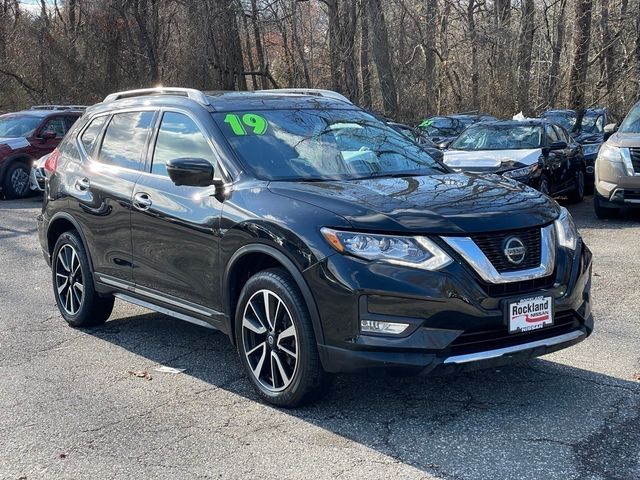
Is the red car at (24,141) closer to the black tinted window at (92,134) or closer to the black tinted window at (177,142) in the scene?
the black tinted window at (92,134)

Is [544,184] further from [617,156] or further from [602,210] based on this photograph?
[617,156]

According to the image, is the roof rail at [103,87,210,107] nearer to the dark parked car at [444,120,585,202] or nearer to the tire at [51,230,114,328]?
the tire at [51,230,114,328]

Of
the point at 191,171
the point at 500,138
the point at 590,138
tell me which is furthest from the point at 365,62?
the point at 191,171

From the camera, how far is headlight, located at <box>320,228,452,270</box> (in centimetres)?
431

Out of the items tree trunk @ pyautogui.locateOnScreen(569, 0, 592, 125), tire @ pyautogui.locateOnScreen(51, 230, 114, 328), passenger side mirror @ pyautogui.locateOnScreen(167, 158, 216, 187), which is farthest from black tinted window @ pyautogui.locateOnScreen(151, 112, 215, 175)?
tree trunk @ pyautogui.locateOnScreen(569, 0, 592, 125)

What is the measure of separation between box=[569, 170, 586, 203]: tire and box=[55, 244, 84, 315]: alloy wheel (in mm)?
10059

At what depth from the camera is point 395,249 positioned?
4355 millimetres

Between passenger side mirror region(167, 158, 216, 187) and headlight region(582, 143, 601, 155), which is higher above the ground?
passenger side mirror region(167, 158, 216, 187)

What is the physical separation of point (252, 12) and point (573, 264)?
895 inches

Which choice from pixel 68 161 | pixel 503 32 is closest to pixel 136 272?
pixel 68 161

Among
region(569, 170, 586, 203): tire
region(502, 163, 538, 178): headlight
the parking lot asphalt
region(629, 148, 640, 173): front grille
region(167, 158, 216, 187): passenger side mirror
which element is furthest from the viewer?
region(569, 170, 586, 203): tire

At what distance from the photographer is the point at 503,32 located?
30.0m

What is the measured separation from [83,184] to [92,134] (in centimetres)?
49

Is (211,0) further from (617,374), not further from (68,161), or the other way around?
(617,374)
